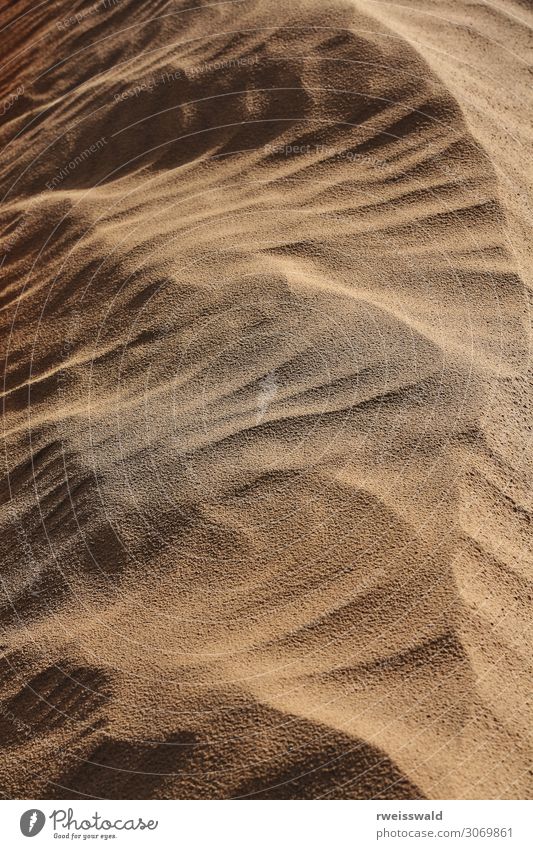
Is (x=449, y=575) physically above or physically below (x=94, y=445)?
below

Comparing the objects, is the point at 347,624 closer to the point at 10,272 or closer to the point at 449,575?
the point at 449,575

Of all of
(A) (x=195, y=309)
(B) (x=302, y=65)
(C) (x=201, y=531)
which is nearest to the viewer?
(C) (x=201, y=531)

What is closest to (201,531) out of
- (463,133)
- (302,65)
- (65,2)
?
(463,133)

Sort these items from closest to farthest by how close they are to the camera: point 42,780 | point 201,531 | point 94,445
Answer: point 42,780 → point 201,531 → point 94,445

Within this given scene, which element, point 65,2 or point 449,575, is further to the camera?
point 65,2
